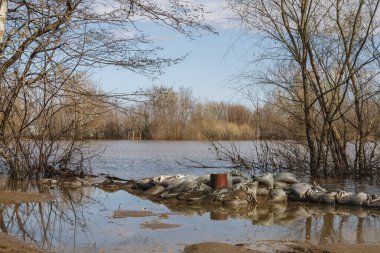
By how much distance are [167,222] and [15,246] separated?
8.48 ft

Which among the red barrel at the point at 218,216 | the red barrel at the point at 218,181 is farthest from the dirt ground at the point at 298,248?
the red barrel at the point at 218,181

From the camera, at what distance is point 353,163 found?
15.5 meters

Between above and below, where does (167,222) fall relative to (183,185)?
below

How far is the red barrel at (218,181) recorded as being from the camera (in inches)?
416

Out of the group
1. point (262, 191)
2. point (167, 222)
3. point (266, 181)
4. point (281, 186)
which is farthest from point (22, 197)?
point (281, 186)

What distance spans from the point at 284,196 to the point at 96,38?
5225mm

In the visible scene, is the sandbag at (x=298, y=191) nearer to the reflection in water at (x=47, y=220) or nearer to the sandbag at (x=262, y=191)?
the sandbag at (x=262, y=191)

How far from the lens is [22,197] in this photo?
32.8 ft

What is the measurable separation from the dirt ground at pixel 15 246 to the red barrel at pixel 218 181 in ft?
16.1

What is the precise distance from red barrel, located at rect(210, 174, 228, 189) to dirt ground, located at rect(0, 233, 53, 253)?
492cm

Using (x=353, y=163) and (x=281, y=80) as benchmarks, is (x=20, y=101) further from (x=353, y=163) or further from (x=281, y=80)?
(x=353, y=163)

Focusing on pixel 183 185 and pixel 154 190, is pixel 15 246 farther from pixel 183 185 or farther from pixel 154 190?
pixel 154 190

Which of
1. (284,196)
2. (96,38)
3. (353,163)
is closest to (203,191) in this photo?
(284,196)

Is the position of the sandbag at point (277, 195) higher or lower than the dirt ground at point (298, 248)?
higher
